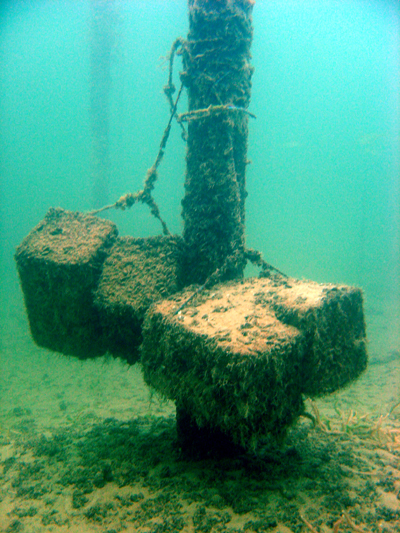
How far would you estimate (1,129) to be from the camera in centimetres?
9381

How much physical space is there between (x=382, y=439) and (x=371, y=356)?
752cm

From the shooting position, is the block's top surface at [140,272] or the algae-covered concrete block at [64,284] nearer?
the block's top surface at [140,272]

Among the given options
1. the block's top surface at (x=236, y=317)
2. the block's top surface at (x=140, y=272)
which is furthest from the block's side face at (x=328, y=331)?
the block's top surface at (x=140, y=272)

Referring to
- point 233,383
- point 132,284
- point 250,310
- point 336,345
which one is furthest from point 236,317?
point 132,284

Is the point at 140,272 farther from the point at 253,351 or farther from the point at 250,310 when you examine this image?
the point at 253,351

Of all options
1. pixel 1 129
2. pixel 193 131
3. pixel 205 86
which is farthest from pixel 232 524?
pixel 1 129

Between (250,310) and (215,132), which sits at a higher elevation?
(215,132)

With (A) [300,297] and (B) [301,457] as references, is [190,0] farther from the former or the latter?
(B) [301,457]

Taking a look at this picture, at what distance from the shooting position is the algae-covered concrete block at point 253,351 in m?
2.08

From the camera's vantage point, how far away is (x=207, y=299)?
3.07 m

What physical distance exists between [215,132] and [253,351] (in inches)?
116

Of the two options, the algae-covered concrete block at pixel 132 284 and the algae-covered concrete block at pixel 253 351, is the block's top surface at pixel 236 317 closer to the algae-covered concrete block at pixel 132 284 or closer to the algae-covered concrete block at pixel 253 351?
the algae-covered concrete block at pixel 253 351

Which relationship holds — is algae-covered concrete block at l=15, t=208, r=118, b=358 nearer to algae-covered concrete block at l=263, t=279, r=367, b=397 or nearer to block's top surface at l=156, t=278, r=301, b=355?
block's top surface at l=156, t=278, r=301, b=355

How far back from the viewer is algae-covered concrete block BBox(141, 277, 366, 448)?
6.82ft
